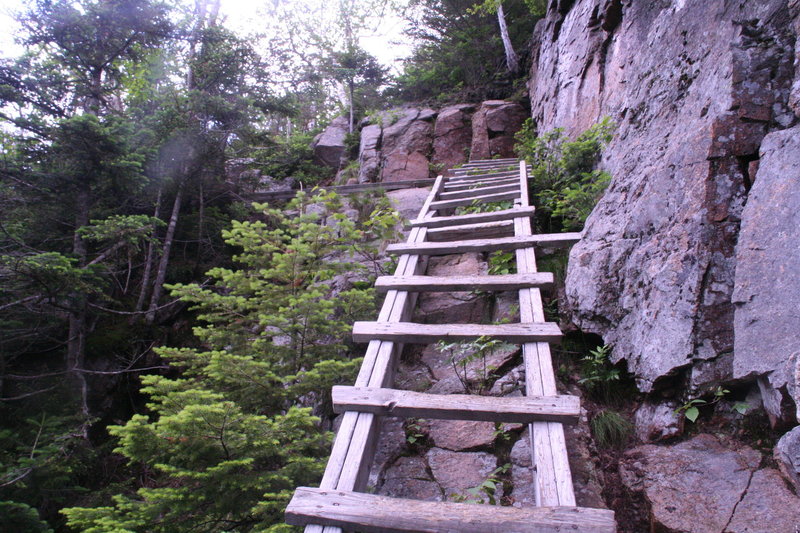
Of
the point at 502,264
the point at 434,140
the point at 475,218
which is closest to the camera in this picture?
the point at 502,264

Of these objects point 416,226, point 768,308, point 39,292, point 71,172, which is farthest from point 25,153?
point 768,308

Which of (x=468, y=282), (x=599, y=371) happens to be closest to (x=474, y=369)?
(x=468, y=282)

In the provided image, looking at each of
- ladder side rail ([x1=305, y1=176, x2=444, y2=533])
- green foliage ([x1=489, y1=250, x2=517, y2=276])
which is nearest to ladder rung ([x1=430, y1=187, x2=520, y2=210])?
green foliage ([x1=489, y1=250, x2=517, y2=276])

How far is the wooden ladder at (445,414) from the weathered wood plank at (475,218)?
60 cm

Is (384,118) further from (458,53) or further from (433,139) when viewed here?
(458,53)

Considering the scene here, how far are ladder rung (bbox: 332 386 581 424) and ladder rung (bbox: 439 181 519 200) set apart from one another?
3498 mm

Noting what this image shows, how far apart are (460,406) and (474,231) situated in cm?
242

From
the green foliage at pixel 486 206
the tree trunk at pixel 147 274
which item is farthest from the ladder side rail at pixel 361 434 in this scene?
the tree trunk at pixel 147 274

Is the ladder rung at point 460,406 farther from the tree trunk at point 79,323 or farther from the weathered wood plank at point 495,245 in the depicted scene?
the tree trunk at point 79,323

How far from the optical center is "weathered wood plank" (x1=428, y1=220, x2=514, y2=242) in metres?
4.18

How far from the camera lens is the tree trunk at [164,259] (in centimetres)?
566

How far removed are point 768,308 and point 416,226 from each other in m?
3.05

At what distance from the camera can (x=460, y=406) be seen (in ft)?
7.10

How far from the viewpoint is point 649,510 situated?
1984mm
